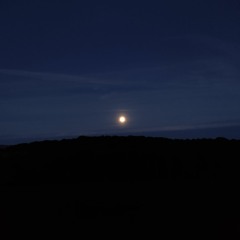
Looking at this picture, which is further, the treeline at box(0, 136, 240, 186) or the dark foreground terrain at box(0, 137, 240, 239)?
the treeline at box(0, 136, 240, 186)

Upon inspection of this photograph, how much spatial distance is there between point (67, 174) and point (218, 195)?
8.21m

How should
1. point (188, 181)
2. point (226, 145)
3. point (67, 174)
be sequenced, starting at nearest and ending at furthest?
1. point (188, 181)
2. point (67, 174)
3. point (226, 145)

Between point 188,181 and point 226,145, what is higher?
point 226,145

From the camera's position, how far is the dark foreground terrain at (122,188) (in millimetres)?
11609

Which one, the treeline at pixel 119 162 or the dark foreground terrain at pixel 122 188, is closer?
the dark foreground terrain at pixel 122 188

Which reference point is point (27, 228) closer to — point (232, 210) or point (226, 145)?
point (232, 210)

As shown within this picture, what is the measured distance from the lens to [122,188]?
1672 cm

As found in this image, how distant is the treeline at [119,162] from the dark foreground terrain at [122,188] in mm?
53

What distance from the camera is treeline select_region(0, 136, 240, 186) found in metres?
18.8

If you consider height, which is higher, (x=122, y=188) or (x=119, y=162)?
(x=119, y=162)

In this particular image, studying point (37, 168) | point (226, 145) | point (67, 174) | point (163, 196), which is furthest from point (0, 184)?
point (226, 145)

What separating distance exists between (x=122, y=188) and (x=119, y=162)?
3595 millimetres

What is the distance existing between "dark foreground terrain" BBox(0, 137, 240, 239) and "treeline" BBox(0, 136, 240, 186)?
0.05m

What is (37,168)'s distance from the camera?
64.4 ft
